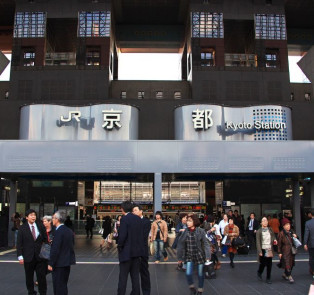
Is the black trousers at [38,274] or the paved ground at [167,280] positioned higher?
the black trousers at [38,274]

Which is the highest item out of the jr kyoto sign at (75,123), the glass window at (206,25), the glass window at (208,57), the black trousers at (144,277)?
the glass window at (206,25)

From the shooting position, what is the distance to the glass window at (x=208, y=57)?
117 feet

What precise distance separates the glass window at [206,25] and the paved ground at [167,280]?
2652cm

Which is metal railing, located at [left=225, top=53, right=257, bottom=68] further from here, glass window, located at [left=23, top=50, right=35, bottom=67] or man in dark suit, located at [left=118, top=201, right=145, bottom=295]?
man in dark suit, located at [left=118, top=201, right=145, bottom=295]

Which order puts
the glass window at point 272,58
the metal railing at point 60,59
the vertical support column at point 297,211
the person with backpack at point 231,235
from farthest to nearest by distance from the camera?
the metal railing at point 60,59, the glass window at point 272,58, the vertical support column at point 297,211, the person with backpack at point 231,235

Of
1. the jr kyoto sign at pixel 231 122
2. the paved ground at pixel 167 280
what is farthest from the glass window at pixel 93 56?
the paved ground at pixel 167 280

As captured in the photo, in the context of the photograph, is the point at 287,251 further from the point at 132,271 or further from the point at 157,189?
the point at 157,189

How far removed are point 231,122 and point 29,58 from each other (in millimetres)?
21563

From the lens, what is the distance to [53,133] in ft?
72.9

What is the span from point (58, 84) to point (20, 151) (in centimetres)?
1999

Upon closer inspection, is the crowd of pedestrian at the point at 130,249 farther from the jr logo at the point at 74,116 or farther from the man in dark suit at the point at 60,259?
the jr logo at the point at 74,116

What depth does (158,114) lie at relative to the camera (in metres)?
29.7

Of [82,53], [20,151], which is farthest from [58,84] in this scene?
[20,151]

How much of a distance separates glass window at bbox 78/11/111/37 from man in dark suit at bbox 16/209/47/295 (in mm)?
30924
